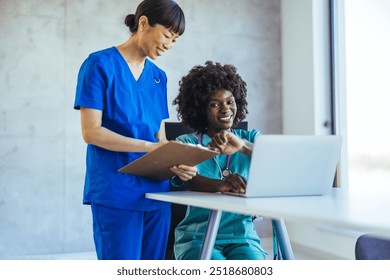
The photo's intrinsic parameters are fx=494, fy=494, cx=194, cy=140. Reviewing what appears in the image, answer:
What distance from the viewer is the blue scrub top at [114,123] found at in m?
1.36

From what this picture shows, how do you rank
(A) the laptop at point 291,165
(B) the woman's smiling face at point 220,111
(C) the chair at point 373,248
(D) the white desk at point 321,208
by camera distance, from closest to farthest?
(D) the white desk at point 321,208 → (A) the laptop at point 291,165 → (C) the chair at point 373,248 → (B) the woman's smiling face at point 220,111

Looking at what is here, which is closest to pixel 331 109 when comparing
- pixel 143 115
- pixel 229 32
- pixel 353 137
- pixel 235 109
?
pixel 353 137

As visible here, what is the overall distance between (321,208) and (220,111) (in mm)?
689

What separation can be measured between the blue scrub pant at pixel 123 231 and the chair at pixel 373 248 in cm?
56

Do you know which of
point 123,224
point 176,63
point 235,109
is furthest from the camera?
point 176,63

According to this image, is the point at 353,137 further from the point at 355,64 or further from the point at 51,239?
the point at 51,239

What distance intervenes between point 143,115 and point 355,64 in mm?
2043

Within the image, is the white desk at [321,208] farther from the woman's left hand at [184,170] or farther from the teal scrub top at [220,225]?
the teal scrub top at [220,225]

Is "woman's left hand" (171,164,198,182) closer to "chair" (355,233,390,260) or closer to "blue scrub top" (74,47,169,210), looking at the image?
"blue scrub top" (74,47,169,210)

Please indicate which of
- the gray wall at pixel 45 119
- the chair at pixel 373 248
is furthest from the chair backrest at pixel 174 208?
the gray wall at pixel 45 119

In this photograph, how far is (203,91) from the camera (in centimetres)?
160

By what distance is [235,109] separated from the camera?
1563 millimetres

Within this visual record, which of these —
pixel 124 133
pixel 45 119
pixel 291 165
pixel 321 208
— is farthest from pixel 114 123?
pixel 45 119
